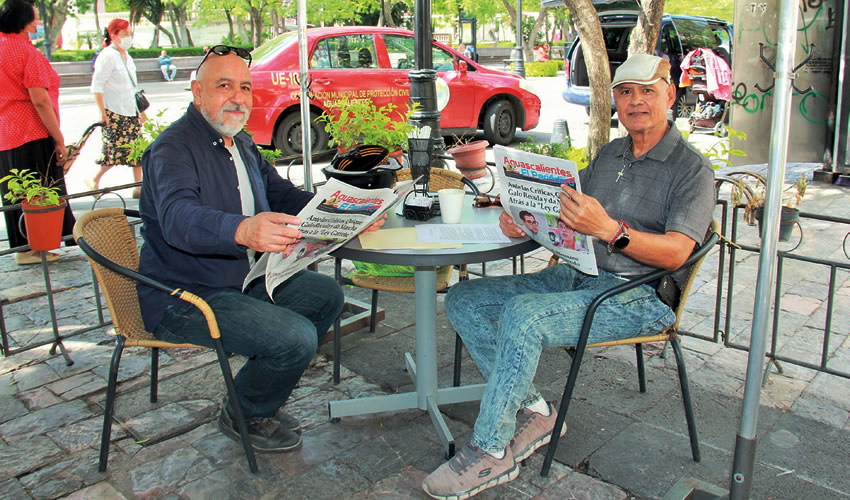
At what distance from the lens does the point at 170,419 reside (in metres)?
2.94

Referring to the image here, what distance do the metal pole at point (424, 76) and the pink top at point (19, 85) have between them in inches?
107

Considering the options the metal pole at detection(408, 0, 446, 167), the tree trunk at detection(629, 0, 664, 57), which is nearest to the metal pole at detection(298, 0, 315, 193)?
the metal pole at detection(408, 0, 446, 167)

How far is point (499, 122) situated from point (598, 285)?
8094 millimetres

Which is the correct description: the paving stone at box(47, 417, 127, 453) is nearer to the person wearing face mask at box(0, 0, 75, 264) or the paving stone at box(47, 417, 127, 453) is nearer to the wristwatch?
the wristwatch

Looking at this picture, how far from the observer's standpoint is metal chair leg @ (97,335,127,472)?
8.18 feet

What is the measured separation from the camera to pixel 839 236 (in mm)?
5676

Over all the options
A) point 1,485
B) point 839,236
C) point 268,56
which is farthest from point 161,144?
point 268,56

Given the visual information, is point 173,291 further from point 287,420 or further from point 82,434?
point 82,434

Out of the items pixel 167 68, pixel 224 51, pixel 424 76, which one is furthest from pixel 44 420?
pixel 167 68

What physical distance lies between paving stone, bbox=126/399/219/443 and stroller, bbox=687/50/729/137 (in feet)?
33.6

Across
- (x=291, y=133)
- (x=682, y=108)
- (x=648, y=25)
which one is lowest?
(x=291, y=133)

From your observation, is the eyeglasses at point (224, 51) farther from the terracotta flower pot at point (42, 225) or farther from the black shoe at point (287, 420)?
the terracotta flower pot at point (42, 225)

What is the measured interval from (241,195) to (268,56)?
6.52 m

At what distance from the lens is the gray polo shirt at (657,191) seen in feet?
7.92
